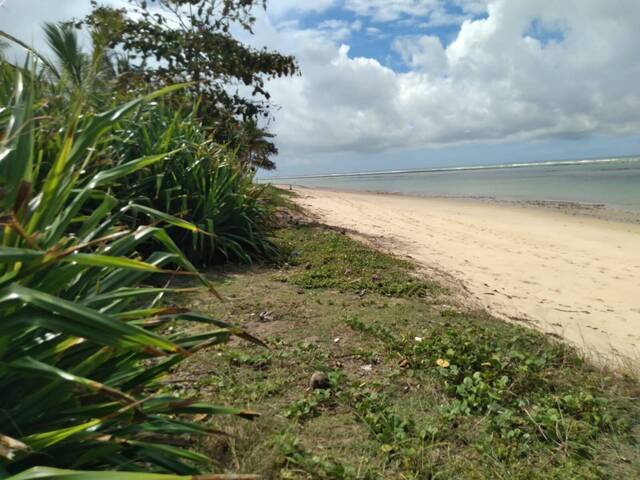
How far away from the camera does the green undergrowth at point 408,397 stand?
2125 mm

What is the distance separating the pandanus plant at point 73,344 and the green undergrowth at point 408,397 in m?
0.37

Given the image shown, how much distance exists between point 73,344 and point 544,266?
6.76 m

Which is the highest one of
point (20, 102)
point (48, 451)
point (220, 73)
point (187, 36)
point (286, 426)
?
point (187, 36)

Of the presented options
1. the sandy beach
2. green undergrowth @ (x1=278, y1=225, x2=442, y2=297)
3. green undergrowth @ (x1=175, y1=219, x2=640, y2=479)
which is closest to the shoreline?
the sandy beach

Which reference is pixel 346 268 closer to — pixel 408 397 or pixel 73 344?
pixel 408 397

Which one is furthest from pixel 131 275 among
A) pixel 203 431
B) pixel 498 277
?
pixel 498 277

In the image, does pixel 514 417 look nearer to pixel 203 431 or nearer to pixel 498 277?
pixel 203 431

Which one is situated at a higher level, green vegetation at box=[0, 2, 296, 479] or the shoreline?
green vegetation at box=[0, 2, 296, 479]

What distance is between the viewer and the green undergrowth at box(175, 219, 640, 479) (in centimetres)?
212

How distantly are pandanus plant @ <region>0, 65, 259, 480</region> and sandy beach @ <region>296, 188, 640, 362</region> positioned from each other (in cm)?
326

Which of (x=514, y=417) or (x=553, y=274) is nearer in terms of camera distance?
(x=514, y=417)

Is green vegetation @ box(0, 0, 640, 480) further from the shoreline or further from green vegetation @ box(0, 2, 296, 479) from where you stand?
the shoreline

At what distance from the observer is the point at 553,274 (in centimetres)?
654

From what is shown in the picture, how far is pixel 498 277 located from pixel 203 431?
5.25 m
